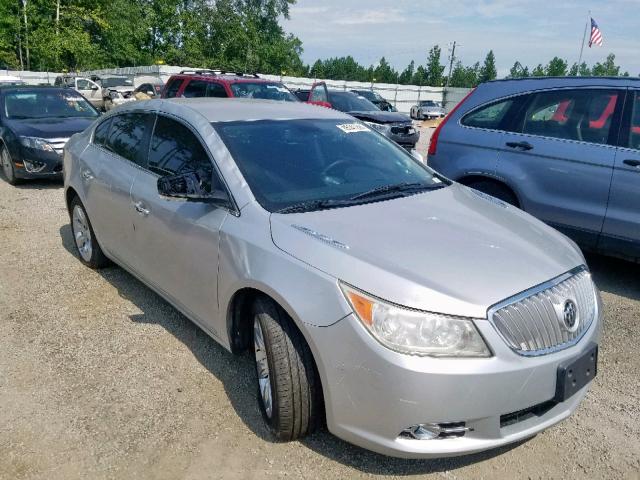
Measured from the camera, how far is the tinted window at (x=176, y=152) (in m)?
3.24

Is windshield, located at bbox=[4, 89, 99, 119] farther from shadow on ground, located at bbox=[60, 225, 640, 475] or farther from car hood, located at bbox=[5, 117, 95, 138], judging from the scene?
shadow on ground, located at bbox=[60, 225, 640, 475]

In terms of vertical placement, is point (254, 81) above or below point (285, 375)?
above

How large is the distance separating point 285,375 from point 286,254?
0.55 metres

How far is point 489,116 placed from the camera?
5.33 meters

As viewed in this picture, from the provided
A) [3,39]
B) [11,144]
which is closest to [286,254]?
[11,144]

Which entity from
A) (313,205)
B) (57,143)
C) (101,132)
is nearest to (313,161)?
(313,205)

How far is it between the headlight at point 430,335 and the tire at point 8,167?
26.8 ft

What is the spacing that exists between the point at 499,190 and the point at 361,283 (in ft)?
11.4

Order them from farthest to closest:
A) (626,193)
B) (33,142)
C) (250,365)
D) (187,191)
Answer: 1. (33,142)
2. (626,193)
3. (250,365)
4. (187,191)

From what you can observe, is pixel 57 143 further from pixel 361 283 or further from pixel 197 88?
pixel 361 283

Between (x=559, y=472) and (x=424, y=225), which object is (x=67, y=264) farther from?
(x=559, y=472)

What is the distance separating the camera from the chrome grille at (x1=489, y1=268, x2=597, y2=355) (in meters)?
2.22

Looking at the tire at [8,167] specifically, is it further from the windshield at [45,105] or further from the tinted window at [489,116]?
the tinted window at [489,116]

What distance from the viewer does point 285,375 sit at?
2.47m
